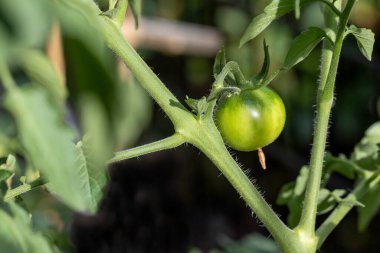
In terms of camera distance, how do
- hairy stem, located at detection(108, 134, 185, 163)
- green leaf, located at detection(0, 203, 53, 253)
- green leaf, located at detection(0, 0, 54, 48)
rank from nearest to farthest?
1. green leaf, located at detection(0, 0, 54, 48)
2. green leaf, located at detection(0, 203, 53, 253)
3. hairy stem, located at detection(108, 134, 185, 163)

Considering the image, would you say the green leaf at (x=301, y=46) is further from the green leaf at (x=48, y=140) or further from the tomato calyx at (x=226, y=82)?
the green leaf at (x=48, y=140)

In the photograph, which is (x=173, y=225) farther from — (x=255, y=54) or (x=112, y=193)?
(x=255, y=54)

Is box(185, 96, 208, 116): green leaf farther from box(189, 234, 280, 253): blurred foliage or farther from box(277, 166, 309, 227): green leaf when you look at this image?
box(189, 234, 280, 253): blurred foliage

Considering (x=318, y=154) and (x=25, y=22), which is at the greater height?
(x=25, y=22)

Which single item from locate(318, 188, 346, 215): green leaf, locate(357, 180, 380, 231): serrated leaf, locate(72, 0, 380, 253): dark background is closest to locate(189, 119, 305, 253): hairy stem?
locate(318, 188, 346, 215): green leaf

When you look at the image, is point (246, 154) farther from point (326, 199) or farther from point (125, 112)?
point (125, 112)

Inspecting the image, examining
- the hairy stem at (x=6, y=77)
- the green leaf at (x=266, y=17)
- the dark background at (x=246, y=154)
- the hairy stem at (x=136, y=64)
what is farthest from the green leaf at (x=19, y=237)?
the dark background at (x=246, y=154)

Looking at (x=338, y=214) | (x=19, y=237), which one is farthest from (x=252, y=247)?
(x=19, y=237)
